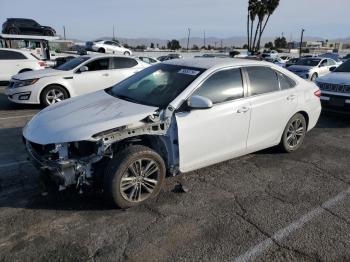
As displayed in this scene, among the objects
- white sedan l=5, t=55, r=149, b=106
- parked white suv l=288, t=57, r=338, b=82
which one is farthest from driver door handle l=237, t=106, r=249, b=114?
parked white suv l=288, t=57, r=338, b=82

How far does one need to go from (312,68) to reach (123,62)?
11884 mm

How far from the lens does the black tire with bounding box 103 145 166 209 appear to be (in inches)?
140

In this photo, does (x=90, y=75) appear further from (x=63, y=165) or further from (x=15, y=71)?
(x=63, y=165)

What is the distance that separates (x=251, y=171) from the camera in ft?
16.1

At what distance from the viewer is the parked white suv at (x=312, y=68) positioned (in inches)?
712

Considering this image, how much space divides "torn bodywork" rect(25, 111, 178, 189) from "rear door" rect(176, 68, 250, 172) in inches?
6.5

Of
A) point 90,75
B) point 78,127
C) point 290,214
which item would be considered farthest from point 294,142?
point 90,75

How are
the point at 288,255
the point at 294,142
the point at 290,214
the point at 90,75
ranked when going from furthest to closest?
the point at 90,75 → the point at 294,142 → the point at 290,214 → the point at 288,255

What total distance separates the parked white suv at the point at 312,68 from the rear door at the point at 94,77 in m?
11.7

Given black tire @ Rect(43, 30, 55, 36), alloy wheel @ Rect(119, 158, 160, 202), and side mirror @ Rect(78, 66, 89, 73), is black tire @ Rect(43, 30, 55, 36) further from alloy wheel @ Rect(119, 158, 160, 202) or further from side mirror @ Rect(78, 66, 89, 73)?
alloy wheel @ Rect(119, 158, 160, 202)

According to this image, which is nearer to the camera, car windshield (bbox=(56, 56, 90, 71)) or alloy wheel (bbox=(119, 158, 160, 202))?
alloy wheel (bbox=(119, 158, 160, 202))

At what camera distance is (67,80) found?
358 inches

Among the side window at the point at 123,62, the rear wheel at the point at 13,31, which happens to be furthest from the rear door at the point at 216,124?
the rear wheel at the point at 13,31

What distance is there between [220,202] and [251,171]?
112cm
